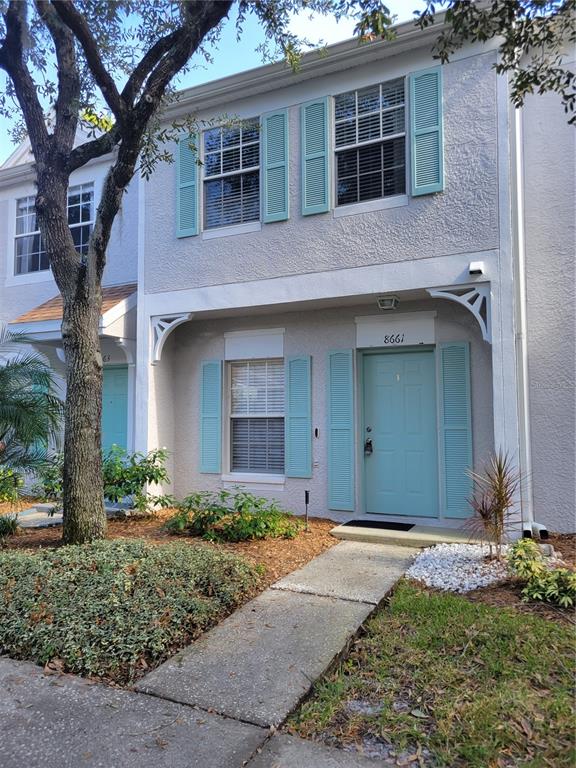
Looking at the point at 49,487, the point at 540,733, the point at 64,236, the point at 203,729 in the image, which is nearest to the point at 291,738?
the point at 203,729

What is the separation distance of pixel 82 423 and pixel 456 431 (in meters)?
4.46

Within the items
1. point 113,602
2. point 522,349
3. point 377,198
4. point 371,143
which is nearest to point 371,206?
point 377,198

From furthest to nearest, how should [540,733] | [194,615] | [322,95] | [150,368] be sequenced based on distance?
1. [150,368]
2. [322,95]
3. [194,615]
4. [540,733]

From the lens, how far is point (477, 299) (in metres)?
6.46

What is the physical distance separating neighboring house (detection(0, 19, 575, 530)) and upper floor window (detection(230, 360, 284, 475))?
0.12 ft

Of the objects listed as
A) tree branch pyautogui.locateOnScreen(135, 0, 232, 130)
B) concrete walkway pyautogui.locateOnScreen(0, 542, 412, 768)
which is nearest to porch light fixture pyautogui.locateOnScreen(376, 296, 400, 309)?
tree branch pyautogui.locateOnScreen(135, 0, 232, 130)

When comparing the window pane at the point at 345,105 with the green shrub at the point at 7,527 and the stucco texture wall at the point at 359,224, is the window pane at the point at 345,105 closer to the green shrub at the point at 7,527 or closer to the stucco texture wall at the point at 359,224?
the stucco texture wall at the point at 359,224

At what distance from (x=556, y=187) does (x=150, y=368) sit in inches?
241

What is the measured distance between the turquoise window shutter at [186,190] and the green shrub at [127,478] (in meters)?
3.43

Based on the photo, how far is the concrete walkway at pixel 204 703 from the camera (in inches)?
104

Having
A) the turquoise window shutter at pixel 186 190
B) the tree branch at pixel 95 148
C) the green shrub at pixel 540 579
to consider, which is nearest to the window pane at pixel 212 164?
the turquoise window shutter at pixel 186 190

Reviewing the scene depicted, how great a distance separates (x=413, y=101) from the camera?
22.6ft

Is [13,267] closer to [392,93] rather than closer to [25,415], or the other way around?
[25,415]

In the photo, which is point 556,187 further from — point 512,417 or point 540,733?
point 540,733
